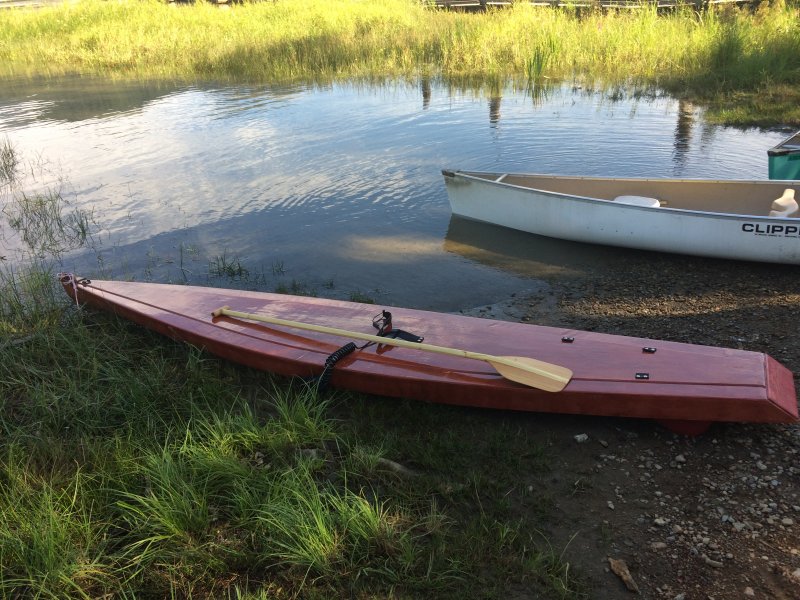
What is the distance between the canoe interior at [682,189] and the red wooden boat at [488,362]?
3494 mm

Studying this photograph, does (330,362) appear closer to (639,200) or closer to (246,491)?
(246,491)

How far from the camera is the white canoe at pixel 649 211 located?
19.4 ft

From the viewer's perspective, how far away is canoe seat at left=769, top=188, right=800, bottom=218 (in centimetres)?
621

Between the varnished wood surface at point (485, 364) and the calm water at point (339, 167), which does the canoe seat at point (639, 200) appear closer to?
the calm water at point (339, 167)

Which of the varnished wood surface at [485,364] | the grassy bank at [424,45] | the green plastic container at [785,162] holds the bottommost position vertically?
the varnished wood surface at [485,364]

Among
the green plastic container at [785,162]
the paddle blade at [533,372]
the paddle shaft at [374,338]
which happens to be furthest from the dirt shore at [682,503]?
the green plastic container at [785,162]

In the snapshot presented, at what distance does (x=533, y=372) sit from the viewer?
12.0 ft

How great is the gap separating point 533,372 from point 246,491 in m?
1.72

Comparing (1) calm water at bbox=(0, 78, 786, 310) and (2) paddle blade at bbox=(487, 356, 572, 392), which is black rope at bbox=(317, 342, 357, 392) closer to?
(2) paddle blade at bbox=(487, 356, 572, 392)

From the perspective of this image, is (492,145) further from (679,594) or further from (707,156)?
(679,594)

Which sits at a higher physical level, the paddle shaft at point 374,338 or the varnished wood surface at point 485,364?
the paddle shaft at point 374,338

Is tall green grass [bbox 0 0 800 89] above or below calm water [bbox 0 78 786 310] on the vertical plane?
above


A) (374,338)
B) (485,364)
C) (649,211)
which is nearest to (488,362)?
(485,364)

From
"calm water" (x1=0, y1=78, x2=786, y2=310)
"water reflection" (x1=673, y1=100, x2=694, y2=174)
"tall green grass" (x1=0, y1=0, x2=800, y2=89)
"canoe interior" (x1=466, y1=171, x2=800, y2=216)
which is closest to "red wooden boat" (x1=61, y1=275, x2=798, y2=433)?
"calm water" (x1=0, y1=78, x2=786, y2=310)
